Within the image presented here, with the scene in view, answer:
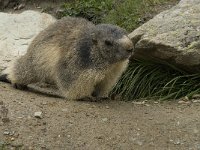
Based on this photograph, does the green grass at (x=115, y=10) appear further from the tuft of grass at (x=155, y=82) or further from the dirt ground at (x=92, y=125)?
the dirt ground at (x=92, y=125)

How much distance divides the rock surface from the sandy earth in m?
2.60

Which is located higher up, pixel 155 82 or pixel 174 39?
pixel 174 39

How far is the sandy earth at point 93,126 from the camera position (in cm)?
625

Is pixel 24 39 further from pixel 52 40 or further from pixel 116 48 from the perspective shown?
pixel 116 48

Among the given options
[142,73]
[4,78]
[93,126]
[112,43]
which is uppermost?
[112,43]

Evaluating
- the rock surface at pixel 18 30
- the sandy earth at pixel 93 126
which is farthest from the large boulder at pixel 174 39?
the rock surface at pixel 18 30

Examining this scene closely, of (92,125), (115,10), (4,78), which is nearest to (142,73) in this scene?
(115,10)

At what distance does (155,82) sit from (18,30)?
333 cm

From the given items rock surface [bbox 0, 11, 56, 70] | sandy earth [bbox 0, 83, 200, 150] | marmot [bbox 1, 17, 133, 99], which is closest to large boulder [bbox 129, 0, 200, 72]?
marmot [bbox 1, 17, 133, 99]

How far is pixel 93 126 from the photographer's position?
664 centimetres

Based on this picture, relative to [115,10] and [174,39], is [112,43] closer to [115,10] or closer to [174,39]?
[174,39]

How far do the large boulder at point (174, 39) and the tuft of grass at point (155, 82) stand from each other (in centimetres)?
21

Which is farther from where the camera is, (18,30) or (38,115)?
(18,30)

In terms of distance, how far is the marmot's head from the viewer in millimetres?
7160
